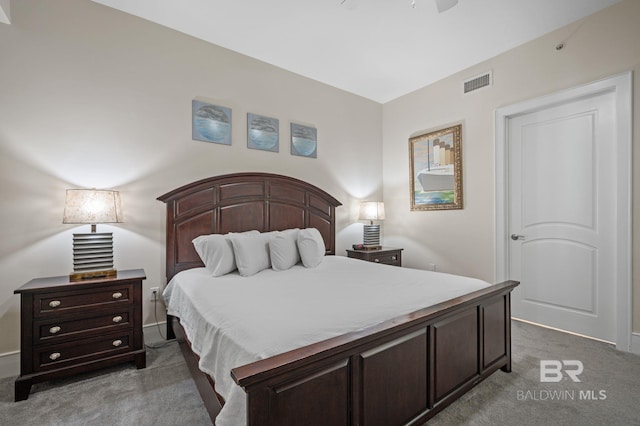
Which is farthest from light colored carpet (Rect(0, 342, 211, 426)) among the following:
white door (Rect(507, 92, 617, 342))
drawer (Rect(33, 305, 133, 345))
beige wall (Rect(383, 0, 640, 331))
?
white door (Rect(507, 92, 617, 342))

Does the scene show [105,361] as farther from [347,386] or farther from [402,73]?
[402,73]

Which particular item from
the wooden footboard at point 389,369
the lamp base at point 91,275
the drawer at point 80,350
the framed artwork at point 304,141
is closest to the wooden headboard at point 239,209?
the framed artwork at point 304,141

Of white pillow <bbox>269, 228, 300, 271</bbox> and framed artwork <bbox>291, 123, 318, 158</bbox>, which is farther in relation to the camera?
framed artwork <bbox>291, 123, 318, 158</bbox>

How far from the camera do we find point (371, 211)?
403 centimetres

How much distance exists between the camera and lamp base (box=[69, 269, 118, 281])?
214 cm

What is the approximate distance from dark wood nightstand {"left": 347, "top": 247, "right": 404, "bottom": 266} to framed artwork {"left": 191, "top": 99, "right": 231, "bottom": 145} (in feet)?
6.80

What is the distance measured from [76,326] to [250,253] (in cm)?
129

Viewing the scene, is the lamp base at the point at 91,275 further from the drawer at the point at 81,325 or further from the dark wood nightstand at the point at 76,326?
the drawer at the point at 81,325

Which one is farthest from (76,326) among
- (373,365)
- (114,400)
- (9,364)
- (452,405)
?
(452,405)

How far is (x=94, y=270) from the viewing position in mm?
2246

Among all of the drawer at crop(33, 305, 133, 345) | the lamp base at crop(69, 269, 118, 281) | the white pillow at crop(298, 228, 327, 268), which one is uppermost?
the white pillow at crop(298, 228, 327, 268)

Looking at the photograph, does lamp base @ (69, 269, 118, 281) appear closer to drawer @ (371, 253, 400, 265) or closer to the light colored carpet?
the light colored carpet


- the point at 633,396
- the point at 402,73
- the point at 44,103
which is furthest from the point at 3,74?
the point at 633,396

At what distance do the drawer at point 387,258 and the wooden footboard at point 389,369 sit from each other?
69.9 inches
